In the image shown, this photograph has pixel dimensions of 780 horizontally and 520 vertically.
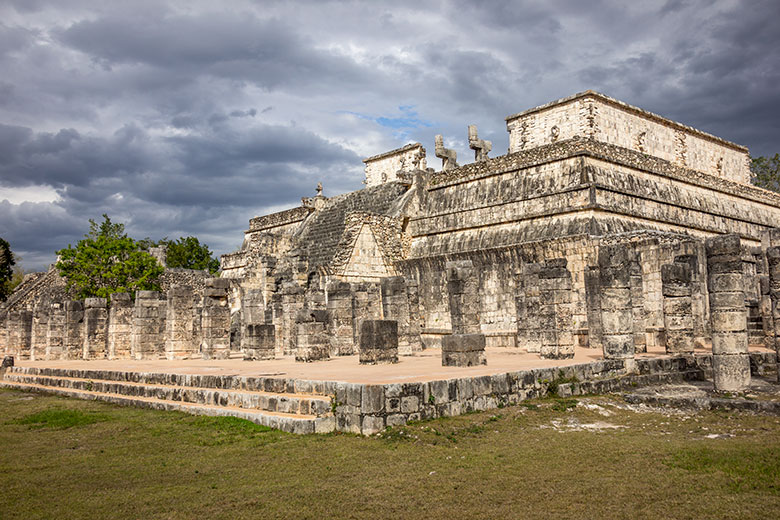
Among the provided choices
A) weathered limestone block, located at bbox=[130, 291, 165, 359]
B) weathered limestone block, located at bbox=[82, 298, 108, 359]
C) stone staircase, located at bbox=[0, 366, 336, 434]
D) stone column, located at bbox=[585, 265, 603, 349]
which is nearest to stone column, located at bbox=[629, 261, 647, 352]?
stone column, located at bbox=[585, 265, 603, 349]

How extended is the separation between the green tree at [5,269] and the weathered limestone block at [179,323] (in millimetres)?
24606

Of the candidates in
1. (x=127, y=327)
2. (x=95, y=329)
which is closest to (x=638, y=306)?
(x=127, y=327)

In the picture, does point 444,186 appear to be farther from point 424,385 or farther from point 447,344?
point 424,385

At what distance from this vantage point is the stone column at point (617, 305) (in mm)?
11930

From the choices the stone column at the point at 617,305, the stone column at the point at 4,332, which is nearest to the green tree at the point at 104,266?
the stone column at the point at 4,332

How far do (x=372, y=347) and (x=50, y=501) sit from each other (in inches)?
310

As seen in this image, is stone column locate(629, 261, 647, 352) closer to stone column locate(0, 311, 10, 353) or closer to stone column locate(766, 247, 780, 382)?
stone column locate(766, 247, 780, 382)

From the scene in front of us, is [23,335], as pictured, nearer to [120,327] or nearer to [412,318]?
[120,327]

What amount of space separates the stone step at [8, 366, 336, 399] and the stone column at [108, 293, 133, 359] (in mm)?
5033

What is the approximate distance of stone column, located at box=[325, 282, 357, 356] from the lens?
16391mm

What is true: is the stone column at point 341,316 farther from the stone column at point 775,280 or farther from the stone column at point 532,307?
the stone column at point 775,280

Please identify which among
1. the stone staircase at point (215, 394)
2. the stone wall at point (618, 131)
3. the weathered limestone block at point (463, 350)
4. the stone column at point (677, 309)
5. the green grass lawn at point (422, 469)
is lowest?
the green grass lawn at point (422, 469)

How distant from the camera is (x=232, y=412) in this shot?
9.20 meters

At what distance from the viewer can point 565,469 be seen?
5848 mm
